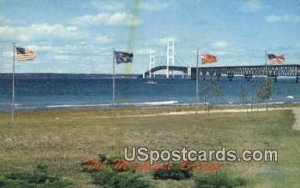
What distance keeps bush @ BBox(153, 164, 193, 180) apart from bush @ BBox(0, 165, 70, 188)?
103 centimetres

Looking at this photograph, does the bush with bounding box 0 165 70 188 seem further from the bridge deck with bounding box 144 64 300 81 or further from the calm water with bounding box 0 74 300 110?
the calm water with bounding box 0 74 300 110

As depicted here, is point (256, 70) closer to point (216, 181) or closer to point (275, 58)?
point (275, 58)

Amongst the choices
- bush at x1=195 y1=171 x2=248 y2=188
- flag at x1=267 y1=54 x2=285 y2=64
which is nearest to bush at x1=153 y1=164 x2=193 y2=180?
bush at x1=195 y1=171 x2=248 y2=188

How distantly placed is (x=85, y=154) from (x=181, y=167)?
8.47 ft

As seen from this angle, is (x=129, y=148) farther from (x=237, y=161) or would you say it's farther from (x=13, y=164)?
(x=13, y=164)

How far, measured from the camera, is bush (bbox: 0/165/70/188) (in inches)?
244

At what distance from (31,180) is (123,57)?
6.92ft

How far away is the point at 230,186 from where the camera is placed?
6.35 m

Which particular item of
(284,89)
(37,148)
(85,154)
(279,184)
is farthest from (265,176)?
(284,89)

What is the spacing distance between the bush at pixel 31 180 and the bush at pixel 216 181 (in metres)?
1.42

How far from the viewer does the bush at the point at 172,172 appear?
6.74 meters

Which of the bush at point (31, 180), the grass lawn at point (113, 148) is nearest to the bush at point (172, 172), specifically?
the grass lawn at point (113, 148)

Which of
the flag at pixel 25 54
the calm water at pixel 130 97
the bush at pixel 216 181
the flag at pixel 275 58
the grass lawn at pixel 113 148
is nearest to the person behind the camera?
the bush at pixel 216 181

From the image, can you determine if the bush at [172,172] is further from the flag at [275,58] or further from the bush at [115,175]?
the flag at [275,58]
